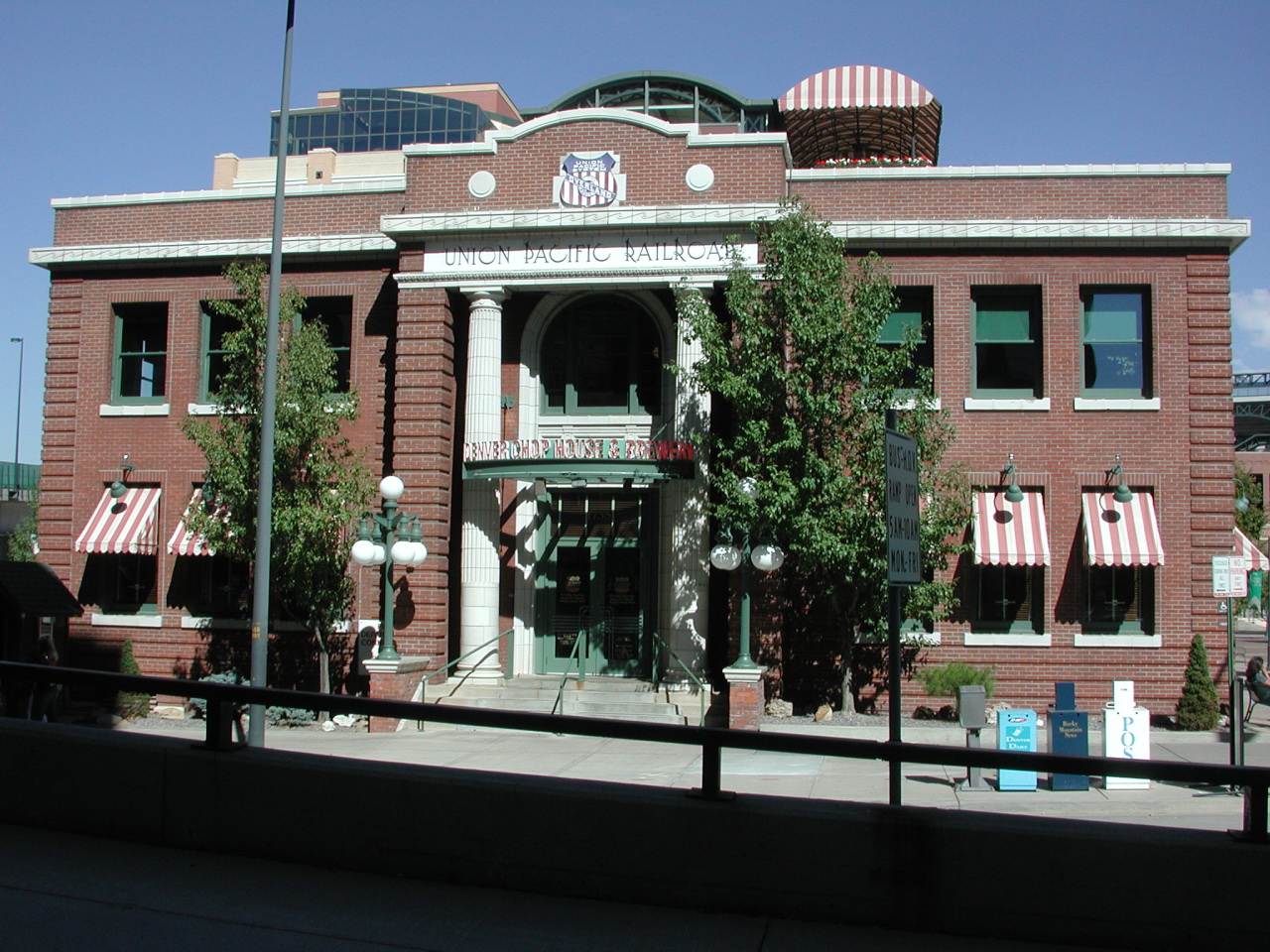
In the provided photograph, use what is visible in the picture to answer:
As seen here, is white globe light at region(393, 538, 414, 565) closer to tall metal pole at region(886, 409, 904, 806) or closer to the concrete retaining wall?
the concrete retaining wall

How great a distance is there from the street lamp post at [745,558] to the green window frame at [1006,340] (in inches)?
203

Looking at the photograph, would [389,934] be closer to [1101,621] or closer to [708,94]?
[1101,621]

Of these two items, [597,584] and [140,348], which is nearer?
[597,584]

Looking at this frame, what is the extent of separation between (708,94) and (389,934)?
34873 mm

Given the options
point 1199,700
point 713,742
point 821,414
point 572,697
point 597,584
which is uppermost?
point 821,414

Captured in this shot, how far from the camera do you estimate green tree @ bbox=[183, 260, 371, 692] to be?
59.7ft

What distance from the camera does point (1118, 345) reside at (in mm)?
19453

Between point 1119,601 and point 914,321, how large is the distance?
5807mm

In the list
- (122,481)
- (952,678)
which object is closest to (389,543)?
(122,481)

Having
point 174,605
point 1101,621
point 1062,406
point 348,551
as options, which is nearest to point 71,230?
point 174,605

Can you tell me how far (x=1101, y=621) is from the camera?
19.0m

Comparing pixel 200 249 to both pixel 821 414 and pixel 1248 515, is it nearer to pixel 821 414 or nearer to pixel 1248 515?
pixel 821 414

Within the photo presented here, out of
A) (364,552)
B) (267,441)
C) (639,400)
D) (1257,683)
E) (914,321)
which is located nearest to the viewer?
(267,441)

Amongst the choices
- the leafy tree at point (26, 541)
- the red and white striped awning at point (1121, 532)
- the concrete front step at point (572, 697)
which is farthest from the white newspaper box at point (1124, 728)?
the leafy tree at point (26, 541)
